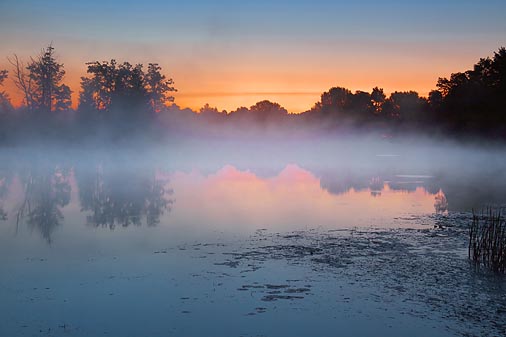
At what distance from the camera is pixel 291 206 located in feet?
98.6

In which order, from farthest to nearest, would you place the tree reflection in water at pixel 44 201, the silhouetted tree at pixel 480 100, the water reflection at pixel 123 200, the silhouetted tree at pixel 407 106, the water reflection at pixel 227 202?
1. the silhouetted tree at pixel 407 106
2. the silhouetted tree at pixel 480 100
3. the water reflection at pixel 123 200
4. the water reflection at pixel 227 202
5. the tree reflection in water at pixel 44 201

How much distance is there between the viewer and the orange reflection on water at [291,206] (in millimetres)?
23891

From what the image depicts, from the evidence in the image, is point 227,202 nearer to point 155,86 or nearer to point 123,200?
point 123,200

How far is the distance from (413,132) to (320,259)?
118 m

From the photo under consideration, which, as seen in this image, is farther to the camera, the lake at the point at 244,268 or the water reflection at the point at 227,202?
the water reflection at the point at 227,202

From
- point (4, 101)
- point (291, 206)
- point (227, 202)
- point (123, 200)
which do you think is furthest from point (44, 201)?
point (4, 101)

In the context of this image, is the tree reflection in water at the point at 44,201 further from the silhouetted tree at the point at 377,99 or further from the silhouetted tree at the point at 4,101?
the silhouetted tree at the point at 377,99

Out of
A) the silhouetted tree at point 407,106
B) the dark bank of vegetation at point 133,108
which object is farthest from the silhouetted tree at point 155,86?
the silhouetted tree at point 407,106

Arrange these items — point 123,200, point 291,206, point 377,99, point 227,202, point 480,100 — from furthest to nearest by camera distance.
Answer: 1. point 377,99
2. point 480,100
3. point 123,200
4. point 227,202
5. point 291,206

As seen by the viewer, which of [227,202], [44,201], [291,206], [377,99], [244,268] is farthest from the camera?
[377,99]

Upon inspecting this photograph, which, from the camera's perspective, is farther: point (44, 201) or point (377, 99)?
point (377, 99)

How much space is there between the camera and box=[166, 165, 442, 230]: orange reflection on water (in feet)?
78.4

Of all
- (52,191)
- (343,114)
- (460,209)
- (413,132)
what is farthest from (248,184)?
(343,114)

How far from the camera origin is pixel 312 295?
12.7 metres
